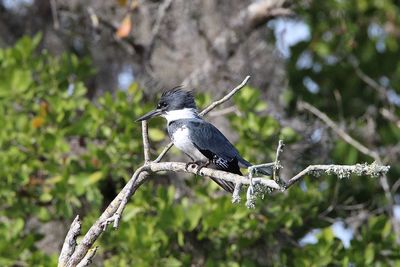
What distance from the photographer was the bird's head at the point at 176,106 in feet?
14.8

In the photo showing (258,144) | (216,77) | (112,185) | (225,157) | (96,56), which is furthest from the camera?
(96,56)

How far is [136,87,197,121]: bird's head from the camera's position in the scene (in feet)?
14.8

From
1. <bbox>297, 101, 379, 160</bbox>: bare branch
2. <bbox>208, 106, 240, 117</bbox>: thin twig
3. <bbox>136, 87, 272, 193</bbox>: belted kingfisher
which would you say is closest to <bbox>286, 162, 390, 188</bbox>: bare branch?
<bbox>136, 87, 272, 193</bbox>: belted kingfisher

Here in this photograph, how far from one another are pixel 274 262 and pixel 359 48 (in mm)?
2926

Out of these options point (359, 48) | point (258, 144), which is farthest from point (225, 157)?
point (359, 48)

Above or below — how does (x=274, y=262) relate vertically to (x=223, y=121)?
below

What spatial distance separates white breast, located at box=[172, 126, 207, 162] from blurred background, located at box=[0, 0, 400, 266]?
0.86 meters

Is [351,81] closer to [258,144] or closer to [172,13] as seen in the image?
[172,13]

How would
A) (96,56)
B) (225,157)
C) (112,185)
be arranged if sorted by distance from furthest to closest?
1. (96,56)
2. (112,185)
3. (225,157)

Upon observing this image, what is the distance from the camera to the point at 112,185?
5645mm

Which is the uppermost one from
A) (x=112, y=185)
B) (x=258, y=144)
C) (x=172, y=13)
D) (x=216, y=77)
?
(x=172, y=13)

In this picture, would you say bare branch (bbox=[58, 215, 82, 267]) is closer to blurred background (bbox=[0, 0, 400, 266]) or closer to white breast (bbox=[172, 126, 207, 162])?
white breast (bbox=[172, 126, 207, 162])

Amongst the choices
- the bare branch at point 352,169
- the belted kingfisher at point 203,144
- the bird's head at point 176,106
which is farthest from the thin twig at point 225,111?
the bare branch at point 352,169

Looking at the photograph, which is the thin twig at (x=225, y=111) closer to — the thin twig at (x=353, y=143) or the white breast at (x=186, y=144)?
the thin twig at (x=353, y=143)
